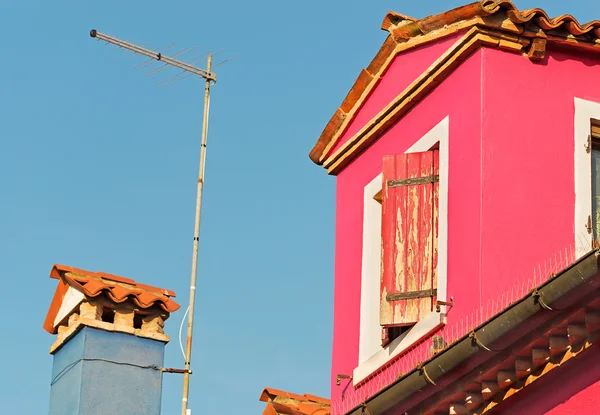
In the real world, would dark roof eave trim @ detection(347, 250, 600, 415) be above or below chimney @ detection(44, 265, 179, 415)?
below

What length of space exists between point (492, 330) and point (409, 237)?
2.33 meters

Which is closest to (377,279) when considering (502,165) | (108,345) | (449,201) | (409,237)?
(409,237)

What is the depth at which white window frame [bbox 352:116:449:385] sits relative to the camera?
497 inches

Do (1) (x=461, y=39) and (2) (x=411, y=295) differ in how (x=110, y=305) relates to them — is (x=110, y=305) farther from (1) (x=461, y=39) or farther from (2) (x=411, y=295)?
(1) (x=461, y=39)

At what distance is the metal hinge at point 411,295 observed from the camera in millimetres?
12758

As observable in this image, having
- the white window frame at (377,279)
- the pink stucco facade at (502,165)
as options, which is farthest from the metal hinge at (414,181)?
the pink stucco facade at (502,165)

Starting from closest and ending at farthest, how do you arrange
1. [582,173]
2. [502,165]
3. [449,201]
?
[502,165]
[582,173]
[449,201]

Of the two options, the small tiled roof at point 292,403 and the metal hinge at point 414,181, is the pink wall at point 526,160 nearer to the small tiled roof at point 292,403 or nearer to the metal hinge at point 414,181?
the metal hinge at point 414,181

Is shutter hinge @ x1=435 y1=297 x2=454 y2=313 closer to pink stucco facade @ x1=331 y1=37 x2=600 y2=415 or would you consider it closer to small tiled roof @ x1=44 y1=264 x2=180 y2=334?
pink stucco facade @ x1=331 y1=37 x2=600 y2=415

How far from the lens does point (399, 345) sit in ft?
42.5

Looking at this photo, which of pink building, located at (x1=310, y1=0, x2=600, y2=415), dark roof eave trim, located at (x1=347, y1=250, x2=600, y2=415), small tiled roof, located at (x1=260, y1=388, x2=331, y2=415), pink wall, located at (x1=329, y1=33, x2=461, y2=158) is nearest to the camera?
dark roof eave trim, located at (x1=347, y1=250, x2=600, y2=415)

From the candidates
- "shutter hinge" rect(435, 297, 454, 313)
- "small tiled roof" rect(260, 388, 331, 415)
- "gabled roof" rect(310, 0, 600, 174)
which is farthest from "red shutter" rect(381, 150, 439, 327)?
"small tiled roof" rect(260, 388, 331, 415)

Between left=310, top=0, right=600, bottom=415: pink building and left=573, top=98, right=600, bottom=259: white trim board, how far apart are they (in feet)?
0.04

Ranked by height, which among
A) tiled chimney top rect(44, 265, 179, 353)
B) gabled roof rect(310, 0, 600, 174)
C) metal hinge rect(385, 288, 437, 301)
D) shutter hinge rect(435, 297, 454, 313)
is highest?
gabled roof rect(310, 0, 600, 174)
